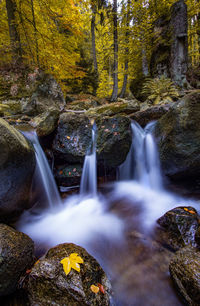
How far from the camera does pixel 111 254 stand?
93.2 inches

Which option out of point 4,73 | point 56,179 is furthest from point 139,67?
point 56,179

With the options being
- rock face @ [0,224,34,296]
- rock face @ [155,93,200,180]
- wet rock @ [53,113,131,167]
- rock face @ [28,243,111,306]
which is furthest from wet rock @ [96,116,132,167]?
rock face @ [28,243,111,306]

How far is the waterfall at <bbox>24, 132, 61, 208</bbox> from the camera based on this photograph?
3687mm

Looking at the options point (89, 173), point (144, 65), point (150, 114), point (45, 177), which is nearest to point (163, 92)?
point (150, 114)

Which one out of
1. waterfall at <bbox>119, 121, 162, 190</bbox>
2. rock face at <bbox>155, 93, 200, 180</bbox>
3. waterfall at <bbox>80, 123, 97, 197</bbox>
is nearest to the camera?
A: rock face at <bbox>155, 93, 200, 180</bbox>

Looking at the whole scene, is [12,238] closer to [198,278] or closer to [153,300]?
[153,300]

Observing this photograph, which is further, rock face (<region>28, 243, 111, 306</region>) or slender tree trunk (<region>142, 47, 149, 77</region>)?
slender tree trunk (<region>142, 47, 149, 77</region>)

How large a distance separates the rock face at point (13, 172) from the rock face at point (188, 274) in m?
2.80

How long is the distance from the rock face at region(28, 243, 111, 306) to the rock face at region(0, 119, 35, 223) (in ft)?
4.98

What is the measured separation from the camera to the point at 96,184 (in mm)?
4508

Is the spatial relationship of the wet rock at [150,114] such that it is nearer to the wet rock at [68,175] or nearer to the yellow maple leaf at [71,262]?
the wet rock at [68,175]

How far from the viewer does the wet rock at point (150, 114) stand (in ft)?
17.9

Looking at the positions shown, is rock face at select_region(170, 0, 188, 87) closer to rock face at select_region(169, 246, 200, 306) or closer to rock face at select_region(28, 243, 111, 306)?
rock face at select_region(169, 246, 200, 306)

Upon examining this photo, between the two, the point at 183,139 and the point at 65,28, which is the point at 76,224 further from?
the point at 65,28
